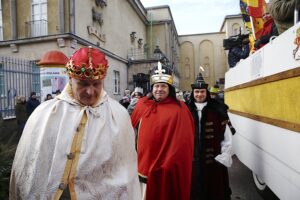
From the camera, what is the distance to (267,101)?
11.9ft

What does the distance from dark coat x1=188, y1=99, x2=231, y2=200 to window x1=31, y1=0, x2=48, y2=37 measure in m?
12.4

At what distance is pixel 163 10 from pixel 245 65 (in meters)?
34.6

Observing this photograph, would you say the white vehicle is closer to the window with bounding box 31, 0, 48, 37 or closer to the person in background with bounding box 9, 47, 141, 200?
the person in background with bounding box 9, 47, 141, 200

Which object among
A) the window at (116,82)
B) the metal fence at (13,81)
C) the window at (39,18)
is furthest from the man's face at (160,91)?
the window at (116,82)

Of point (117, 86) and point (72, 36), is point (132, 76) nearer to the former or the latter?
point (117, 86)

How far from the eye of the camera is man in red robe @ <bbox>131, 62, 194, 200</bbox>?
3.52 meters

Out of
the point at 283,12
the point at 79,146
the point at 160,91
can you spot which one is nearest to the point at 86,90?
the point at 79,146

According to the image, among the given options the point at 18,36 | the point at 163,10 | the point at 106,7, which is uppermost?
the point at 163,10

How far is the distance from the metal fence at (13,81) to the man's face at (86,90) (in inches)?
311

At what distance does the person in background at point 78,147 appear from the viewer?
1909 mm

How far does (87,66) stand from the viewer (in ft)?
6.74

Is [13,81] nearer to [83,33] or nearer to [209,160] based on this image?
[83,33]

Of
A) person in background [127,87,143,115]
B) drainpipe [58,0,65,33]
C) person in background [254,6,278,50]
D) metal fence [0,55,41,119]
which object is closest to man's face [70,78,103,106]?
person in background [254,6,278,50]

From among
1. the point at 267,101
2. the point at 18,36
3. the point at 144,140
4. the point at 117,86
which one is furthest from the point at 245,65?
the point at 117,86
